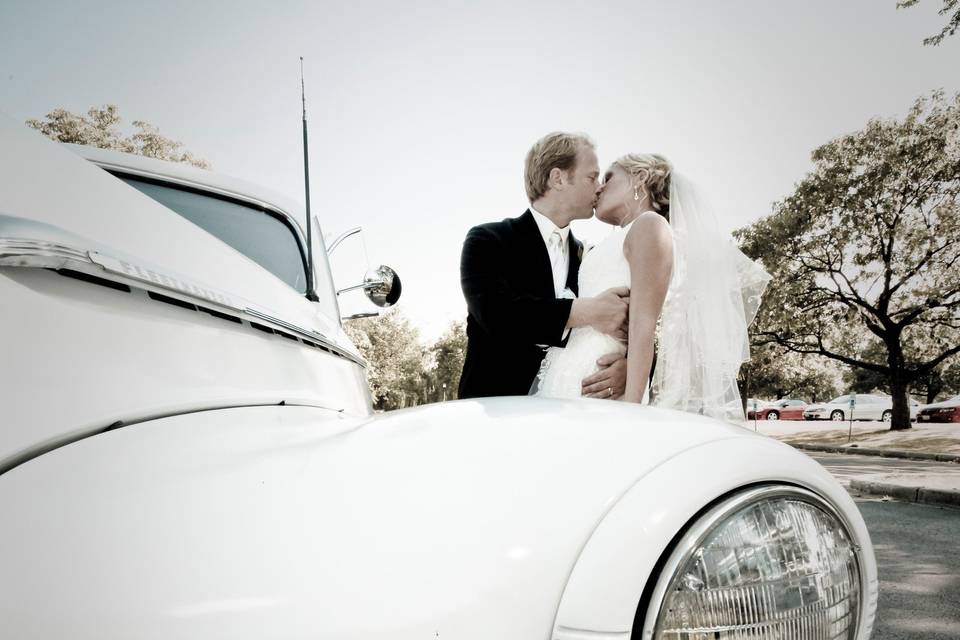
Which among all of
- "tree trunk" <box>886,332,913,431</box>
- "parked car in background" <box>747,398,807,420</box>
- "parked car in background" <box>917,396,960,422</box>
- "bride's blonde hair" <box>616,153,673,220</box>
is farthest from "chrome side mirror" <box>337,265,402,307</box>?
"parked car in background" <box>747,398,807,420</box>

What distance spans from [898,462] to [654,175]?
12.4 metres

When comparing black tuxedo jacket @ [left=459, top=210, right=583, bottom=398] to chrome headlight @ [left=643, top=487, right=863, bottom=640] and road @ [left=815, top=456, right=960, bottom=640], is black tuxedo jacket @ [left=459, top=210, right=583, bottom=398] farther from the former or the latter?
road @ [left=815, top=456, right=960, bottom=640]

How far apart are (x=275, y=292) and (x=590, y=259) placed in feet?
4.03

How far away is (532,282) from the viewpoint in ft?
7.70

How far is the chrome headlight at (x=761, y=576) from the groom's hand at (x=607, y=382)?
4.17 feet

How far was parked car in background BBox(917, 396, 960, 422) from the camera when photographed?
75.7ft

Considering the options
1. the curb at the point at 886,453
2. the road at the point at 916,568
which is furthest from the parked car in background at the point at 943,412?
the road at the point at 916,568

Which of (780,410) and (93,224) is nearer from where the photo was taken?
(93,224)

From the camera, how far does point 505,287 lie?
2.20 m

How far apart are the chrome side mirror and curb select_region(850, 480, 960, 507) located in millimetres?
7301

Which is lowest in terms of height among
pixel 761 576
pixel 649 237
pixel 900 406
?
pixel 900 406

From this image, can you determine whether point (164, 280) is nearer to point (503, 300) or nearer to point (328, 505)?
point (328, 505)

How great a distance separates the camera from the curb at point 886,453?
1191 centimetres

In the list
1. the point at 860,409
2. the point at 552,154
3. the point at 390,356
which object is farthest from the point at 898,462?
the point at 390,356
